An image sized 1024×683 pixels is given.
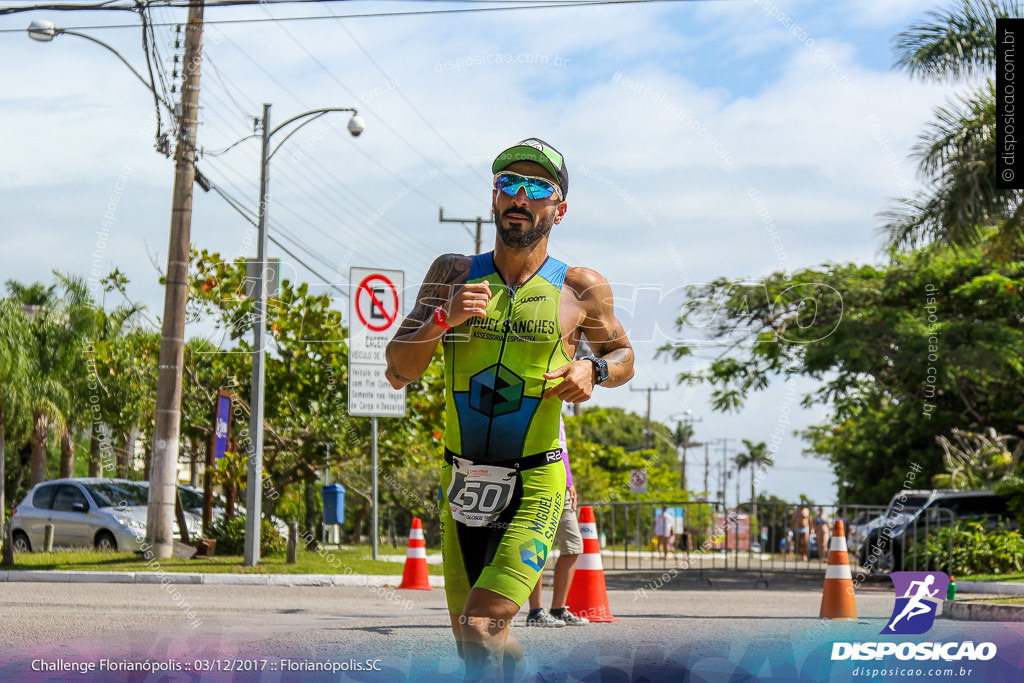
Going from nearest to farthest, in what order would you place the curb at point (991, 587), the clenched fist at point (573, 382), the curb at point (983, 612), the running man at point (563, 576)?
the clenched fist at point (573, 382)
the running man at point (563, 576)
the curb at point (983, 612)
the curb at point (991, 587)

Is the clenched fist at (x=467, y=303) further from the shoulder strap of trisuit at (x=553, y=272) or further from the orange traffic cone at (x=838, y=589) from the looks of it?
the orange traffic cone at (x=838, y=589)

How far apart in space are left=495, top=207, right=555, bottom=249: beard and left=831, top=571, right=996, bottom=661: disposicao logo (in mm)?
3199

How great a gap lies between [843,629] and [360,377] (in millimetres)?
8498

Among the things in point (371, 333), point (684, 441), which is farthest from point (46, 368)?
point (684, 441)

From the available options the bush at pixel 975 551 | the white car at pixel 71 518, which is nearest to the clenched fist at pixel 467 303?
the bush at pixel 975 551

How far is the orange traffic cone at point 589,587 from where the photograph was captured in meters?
8.73

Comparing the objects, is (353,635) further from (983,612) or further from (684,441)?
(684,441)

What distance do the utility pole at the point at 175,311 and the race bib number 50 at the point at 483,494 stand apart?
1295 centimetres

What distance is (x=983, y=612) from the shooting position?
33.9 ft

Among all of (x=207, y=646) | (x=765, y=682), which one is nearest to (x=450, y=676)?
(x=765, y=682)

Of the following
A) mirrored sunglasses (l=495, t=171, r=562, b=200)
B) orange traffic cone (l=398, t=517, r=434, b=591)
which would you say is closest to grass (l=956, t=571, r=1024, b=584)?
orange traffic cone (l=398, t=517, r=434, b=591)

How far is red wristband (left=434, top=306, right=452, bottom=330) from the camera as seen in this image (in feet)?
12.6

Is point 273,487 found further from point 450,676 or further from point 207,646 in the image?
point 450,676

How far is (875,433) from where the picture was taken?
3161cm
